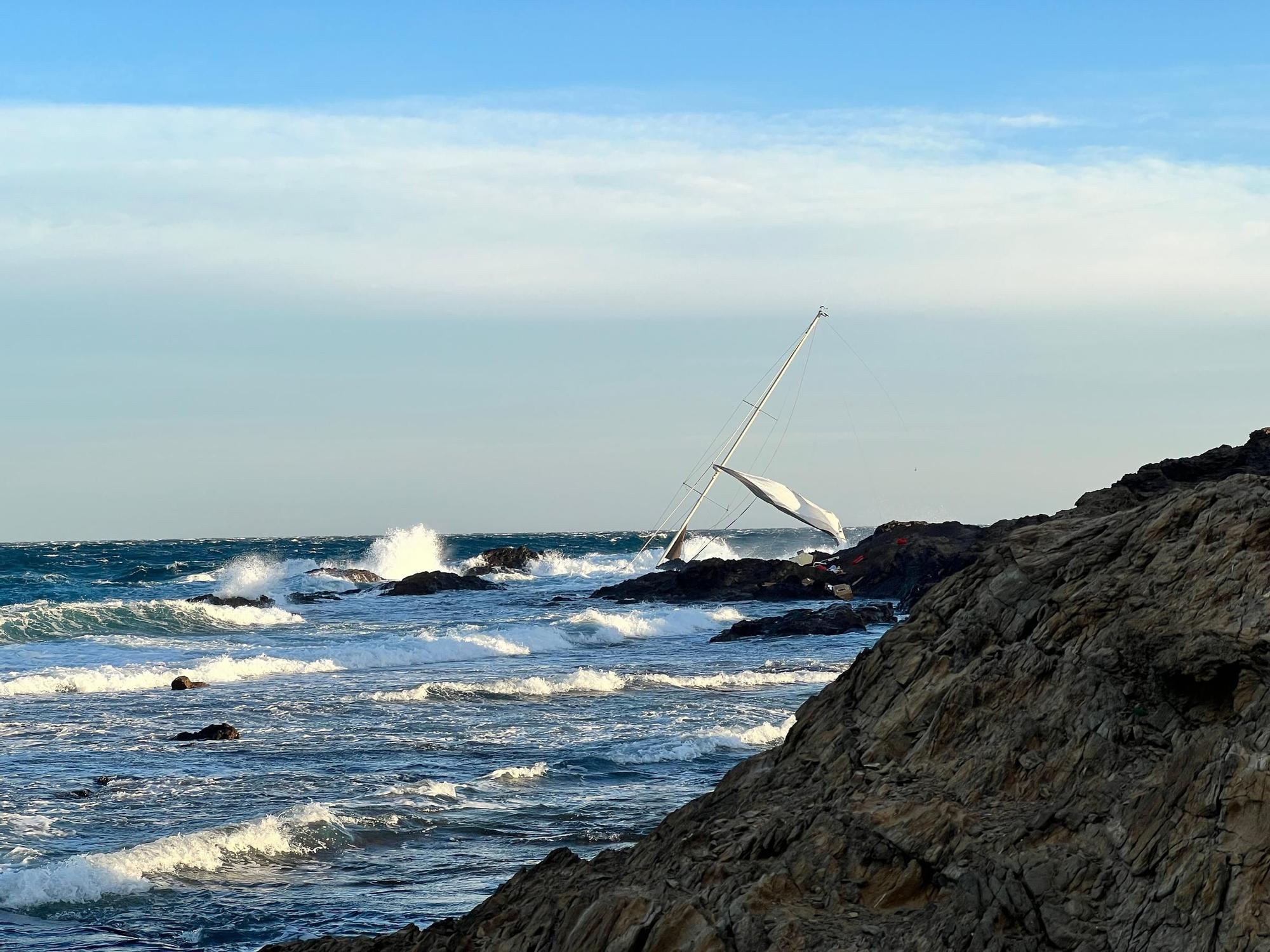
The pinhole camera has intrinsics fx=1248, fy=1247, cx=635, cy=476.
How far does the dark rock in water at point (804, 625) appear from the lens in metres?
37.3

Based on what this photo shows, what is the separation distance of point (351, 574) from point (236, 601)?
19.8m

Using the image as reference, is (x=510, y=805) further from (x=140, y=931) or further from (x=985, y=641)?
(x=985, y=641)

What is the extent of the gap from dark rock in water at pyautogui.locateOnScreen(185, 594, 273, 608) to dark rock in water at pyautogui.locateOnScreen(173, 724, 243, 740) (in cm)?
3072

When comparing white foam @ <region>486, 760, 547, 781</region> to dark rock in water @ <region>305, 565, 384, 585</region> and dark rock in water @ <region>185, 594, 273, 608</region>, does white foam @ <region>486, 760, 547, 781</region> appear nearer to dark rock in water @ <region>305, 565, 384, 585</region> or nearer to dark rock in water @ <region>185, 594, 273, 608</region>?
dark rock in water @ <region>185, 594, 273, 608</region>

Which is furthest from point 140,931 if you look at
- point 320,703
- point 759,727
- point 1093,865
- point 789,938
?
point 320,703

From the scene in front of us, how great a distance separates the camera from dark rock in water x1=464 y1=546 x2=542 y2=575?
79.6 m

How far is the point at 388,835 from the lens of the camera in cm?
1314

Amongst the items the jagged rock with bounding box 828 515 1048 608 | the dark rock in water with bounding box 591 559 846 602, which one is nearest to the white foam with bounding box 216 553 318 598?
the dark rock in water with bounding box 591 559 846 602

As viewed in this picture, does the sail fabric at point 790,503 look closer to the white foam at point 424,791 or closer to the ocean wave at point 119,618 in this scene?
the ocean wave at point 119,618

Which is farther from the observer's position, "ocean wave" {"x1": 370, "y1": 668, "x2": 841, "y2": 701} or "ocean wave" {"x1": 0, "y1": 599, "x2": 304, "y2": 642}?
"ocean wave" {"x1": 0, "y1": 599, "x2": 304, "y2": 642}

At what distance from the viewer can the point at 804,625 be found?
37688 millimetres

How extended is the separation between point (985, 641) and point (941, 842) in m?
1.47

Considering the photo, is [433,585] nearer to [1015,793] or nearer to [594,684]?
[594,684]

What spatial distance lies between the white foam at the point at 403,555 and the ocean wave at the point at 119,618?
31598 millimetres
